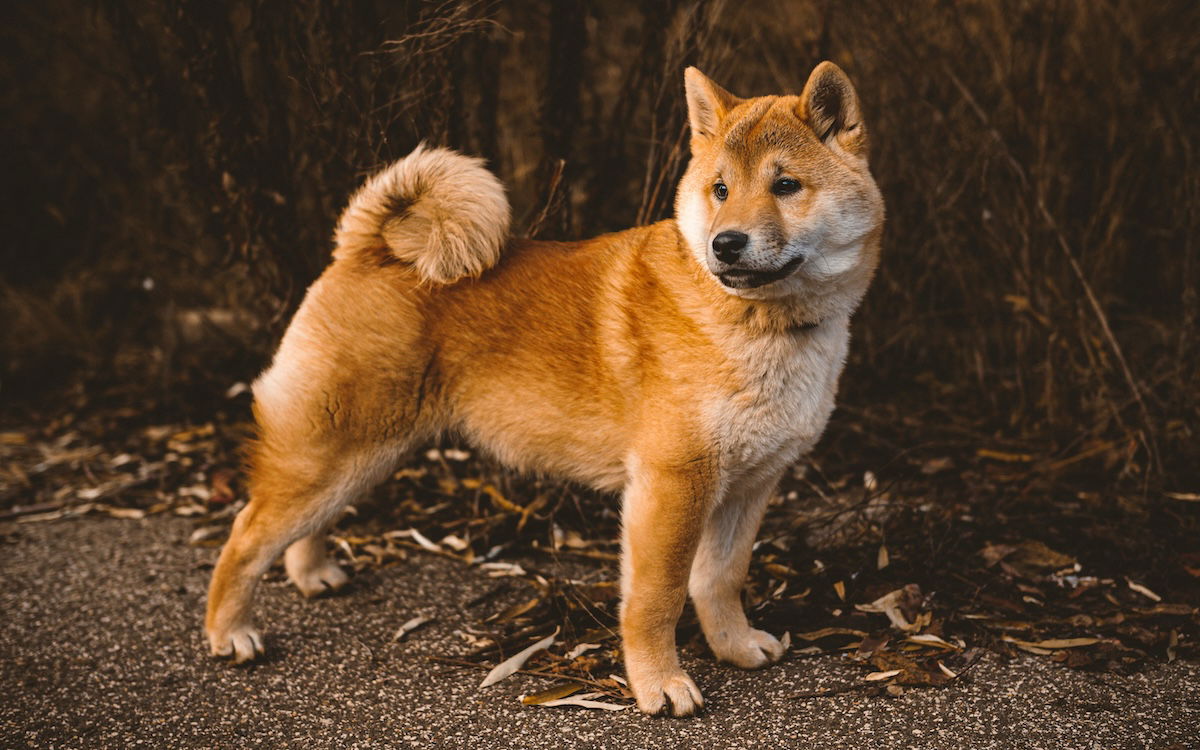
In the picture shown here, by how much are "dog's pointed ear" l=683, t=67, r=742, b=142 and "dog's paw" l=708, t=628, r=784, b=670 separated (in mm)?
1766

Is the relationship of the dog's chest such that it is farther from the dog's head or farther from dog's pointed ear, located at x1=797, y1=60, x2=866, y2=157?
dog's pointed ear, located at x1=797, y1=60, x2=866, y2=157

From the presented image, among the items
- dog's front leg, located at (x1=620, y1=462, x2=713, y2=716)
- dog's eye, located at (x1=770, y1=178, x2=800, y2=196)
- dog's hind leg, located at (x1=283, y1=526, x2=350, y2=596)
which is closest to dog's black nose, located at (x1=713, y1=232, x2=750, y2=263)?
dog's eye, located at (x1=770, y1=178, x2=800, y2=196)

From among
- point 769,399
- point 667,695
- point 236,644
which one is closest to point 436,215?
point 769,399

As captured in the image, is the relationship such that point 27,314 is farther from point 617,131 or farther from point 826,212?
point 826,212

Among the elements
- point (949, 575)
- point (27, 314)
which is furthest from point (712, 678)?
point (27, 314)

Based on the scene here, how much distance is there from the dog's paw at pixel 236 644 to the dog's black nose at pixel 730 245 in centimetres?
220

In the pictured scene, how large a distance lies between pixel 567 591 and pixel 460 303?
1299mm

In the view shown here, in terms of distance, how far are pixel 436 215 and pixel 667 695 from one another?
182cm

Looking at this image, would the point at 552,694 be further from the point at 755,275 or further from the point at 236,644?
the point at 755,275

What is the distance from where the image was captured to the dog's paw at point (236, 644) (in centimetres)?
352

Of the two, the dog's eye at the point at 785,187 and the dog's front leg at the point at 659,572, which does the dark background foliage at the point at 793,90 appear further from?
the dog's front leg at the point at 659,572

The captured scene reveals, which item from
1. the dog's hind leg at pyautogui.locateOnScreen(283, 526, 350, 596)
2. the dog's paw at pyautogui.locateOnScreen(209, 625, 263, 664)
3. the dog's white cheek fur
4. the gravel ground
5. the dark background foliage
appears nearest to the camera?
the gravel ground

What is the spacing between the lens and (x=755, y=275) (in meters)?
2.89

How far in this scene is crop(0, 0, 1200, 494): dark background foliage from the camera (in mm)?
4227
